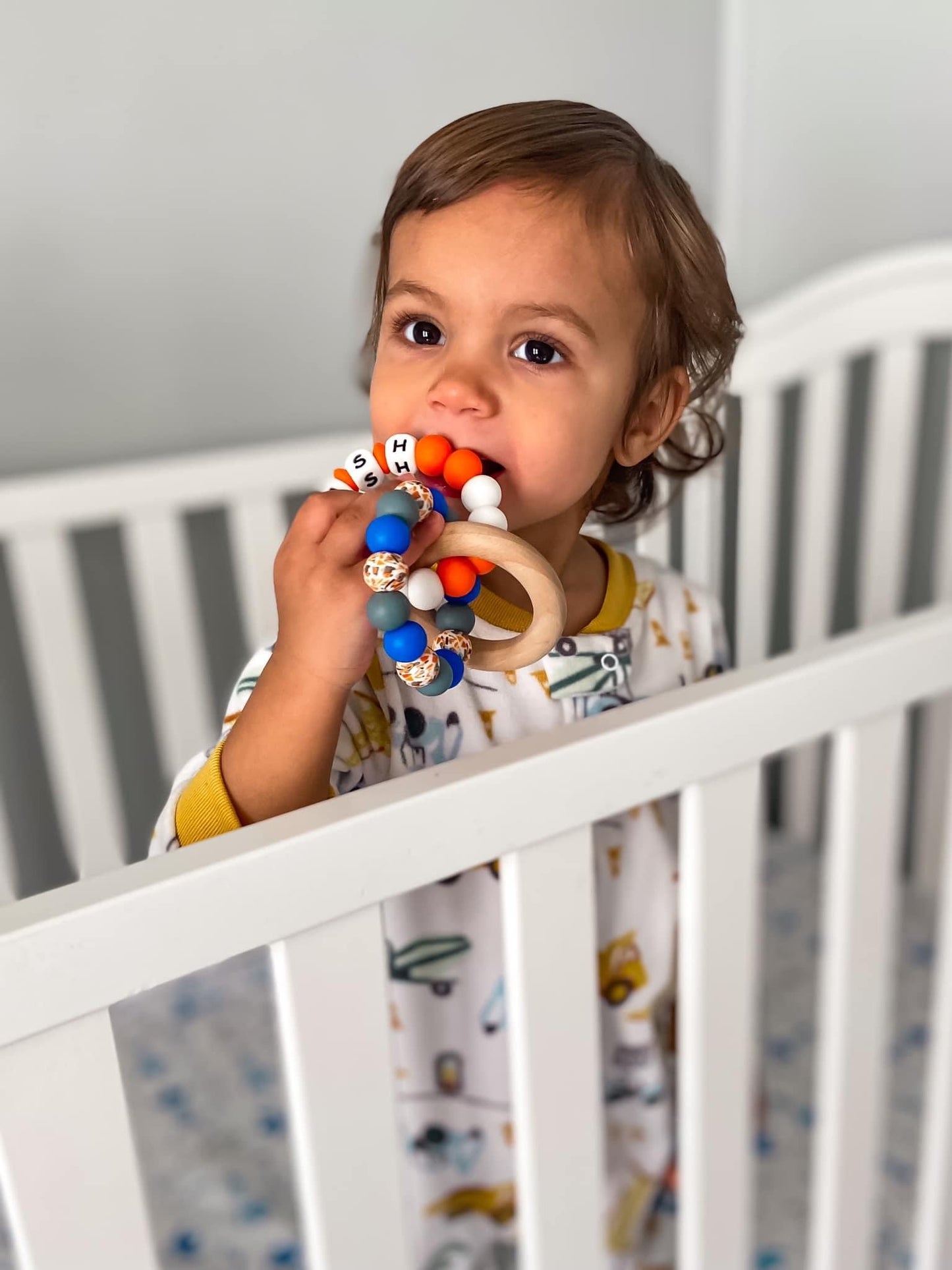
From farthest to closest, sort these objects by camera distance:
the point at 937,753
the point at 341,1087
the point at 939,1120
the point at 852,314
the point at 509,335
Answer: the point at 937,753 → the point at 852,314 → the point at 939,1120 → the point at 341,1087 → the point at 509,335

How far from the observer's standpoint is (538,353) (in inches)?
9.7

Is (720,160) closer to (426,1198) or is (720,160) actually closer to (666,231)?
(666,231)

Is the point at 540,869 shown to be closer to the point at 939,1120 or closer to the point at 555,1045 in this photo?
the point at 555,1045

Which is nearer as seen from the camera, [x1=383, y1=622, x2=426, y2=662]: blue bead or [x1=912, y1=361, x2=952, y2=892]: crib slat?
[x1=383, y1=622, x2=426, y2=662]: blue bead

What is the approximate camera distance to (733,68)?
39cm

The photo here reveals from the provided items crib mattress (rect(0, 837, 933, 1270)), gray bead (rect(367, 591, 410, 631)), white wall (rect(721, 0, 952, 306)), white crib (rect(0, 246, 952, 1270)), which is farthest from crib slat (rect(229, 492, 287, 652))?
gray bead (rect(367, 591, 410, 631))

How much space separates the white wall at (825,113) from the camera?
414 mm

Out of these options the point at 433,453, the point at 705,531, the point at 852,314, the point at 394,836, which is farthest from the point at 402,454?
the point at 852,314

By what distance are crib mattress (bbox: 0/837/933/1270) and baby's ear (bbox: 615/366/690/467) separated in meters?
→ 0.45

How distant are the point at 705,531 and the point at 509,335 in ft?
0.77

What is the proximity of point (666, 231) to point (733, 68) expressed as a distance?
0.57 feet

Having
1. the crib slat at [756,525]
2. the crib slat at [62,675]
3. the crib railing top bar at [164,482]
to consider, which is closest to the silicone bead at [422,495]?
the crib slat at [756,525]

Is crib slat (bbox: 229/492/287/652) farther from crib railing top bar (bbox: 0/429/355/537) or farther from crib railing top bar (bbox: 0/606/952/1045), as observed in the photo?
crib railing top bar (bbox: 0/606/952/1045)

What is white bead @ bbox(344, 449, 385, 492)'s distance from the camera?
272 mm
